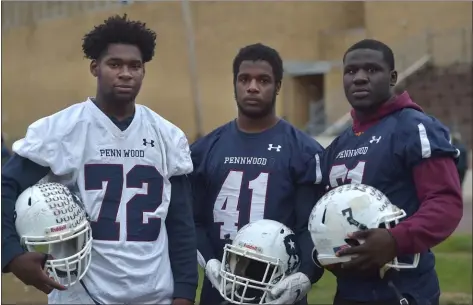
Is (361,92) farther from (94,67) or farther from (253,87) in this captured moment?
(94,67)

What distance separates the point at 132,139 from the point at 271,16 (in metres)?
22.1

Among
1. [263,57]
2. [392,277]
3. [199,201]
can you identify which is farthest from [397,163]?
[199,201]

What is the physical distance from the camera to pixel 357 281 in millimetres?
3193

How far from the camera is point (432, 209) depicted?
2.96 meters

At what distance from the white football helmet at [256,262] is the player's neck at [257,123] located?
0.55 m

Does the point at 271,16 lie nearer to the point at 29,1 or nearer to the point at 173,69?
the point at 173,69

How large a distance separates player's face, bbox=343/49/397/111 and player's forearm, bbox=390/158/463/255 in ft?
1.16

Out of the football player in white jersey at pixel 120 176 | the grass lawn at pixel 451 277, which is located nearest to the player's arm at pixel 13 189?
the football player in white jersey at pixel 120 176

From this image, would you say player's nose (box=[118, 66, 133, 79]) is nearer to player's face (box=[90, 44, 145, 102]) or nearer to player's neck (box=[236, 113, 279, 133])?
player's face (box=[90, 44, 145, 102])

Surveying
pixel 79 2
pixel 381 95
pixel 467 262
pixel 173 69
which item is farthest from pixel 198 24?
pixel 381 95

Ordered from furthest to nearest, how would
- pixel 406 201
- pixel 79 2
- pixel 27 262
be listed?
pixel 79 2 < pixel 406 201 < pixel 27 262

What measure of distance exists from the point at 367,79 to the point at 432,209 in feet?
1.96

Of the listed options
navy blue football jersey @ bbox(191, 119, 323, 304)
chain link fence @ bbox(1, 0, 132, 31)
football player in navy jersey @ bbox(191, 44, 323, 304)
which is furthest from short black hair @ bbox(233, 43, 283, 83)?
chain link fence @ bbox(1, 0, 132, 31)

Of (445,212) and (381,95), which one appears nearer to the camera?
(445,212)
